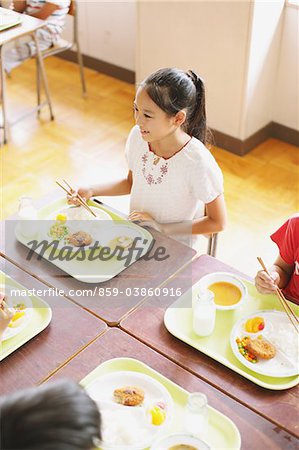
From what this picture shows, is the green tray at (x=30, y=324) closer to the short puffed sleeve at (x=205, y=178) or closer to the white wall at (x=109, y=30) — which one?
the short puffed sleeve at (x=205, y=178)

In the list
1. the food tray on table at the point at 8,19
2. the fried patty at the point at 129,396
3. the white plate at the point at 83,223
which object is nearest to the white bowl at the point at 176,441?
the fried patty at the point at 129,396

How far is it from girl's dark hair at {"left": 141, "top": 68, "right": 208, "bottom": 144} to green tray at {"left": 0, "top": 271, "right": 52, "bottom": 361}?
0.72m

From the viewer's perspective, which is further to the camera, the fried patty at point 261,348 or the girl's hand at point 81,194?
the girl's hand at point 81,194

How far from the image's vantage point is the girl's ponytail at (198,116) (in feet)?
6.48

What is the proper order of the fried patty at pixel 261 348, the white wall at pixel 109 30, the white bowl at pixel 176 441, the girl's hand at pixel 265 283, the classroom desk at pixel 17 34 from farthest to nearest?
1. the white wall at pixel 109 30
2. the classroom desk at pixel 17 34
3. the girl's hand at pixel 265 283
4. the fried patty at pixel 261 348
5. the white bowl at pixel 176 441

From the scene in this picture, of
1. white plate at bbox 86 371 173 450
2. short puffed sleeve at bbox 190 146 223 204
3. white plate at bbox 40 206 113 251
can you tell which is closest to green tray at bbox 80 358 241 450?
white plate at bbox 86 371 173 450

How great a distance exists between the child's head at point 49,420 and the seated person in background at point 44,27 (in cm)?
320

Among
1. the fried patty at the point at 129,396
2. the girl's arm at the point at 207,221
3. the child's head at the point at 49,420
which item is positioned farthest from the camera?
the girl's arm at the point at 207,221

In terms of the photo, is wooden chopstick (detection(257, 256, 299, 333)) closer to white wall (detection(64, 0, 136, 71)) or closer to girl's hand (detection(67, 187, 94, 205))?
girl's hand (detection(67, 187, 94, 205))

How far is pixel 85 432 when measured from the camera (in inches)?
30.8

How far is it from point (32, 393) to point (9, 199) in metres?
2.67

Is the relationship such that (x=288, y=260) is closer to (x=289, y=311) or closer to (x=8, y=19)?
(x=289, y=311)

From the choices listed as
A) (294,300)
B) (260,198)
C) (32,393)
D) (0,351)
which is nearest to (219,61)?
(260,198)

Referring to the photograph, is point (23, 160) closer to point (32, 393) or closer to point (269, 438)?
point (269, 438)
